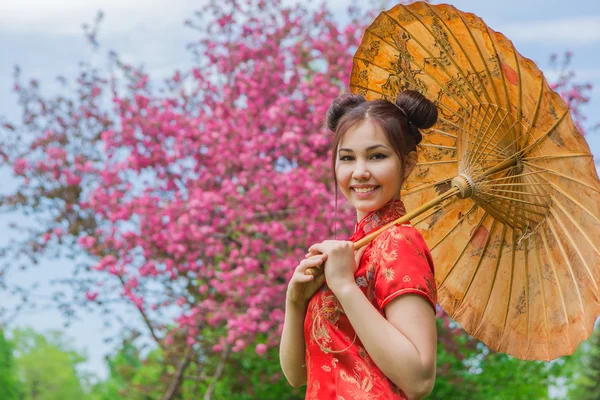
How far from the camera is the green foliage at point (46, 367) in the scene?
14.2 m

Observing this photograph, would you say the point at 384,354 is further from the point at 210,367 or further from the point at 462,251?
the point at 210,367

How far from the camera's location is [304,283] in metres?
1.80

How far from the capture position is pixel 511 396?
6629mm

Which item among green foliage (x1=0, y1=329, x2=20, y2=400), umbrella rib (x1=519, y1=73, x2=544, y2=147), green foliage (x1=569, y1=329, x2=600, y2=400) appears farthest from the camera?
green foliage (x1=0, y1=329, x2=20, y2=400)

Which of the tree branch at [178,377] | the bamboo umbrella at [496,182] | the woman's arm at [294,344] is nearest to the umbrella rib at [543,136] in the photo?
the bamboo umbrella at [496,182]

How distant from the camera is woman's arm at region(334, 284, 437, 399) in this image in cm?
162

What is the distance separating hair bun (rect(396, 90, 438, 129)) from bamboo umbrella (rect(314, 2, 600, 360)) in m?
0.22

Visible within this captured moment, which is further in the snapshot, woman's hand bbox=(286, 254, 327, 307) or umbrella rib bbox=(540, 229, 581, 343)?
umbrella rib bbox=(540, 229, 581, 343)

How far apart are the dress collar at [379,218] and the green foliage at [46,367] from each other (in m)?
13.2

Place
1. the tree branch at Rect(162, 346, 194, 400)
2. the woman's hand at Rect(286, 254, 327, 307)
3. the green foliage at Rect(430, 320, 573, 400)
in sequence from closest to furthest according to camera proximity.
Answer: the woman's hand at Rect(286, 254, 327, 307) → the green foliage at Rect(430, 320, 573, 400) → the tree branch at Rect(162, 346, 194, 400)

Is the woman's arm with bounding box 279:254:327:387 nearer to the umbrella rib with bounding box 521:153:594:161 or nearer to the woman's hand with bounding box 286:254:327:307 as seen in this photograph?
the woman's hand with bounding box 286:254:327:307

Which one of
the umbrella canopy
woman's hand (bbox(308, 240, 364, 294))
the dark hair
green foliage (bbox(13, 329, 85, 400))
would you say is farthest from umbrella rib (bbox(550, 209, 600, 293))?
green foliage (bbox(13, 329, 85, 400))

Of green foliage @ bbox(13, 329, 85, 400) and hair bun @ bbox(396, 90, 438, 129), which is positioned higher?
hair bun @ bbox(396, 90, 438, 129)

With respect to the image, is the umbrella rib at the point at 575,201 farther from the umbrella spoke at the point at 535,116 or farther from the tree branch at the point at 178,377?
the tree branch at the point at 178,377
